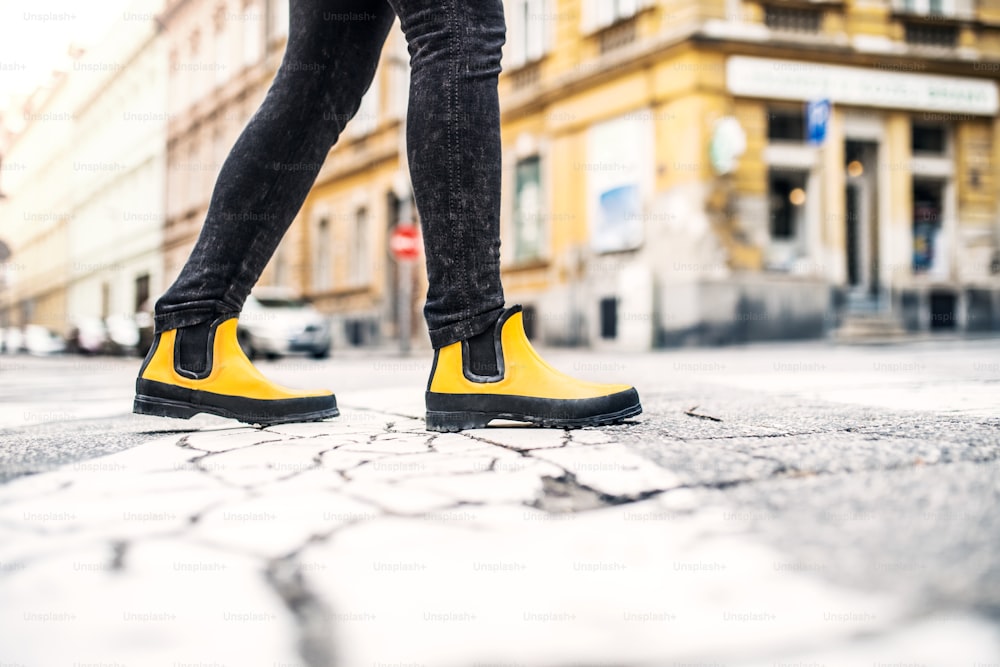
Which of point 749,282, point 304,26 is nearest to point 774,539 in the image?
point 304,26

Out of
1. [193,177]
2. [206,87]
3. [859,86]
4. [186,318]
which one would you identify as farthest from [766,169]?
[193,177]

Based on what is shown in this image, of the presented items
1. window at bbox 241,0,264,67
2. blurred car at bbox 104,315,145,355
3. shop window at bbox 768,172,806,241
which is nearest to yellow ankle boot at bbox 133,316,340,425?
shop window at bbox 768,172,806,241

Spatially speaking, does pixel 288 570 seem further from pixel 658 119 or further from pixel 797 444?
pixel 658 119

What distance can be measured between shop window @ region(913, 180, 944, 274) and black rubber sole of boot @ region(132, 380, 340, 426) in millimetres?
11793

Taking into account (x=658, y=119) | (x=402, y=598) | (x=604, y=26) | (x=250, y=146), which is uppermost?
(x=604, y=26)

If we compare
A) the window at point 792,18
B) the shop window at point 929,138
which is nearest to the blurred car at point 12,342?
the window at point 792,18

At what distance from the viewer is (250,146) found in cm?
180

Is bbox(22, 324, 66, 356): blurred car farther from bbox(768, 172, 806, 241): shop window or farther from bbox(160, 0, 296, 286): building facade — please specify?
bbox(768, 172, 806, 241): shop window

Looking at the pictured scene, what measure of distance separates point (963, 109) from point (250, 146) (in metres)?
12.5

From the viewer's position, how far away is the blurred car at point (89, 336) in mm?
16828

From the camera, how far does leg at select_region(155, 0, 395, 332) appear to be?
1.76m

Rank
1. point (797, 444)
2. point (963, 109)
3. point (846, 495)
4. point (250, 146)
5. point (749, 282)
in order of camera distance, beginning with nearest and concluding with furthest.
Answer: point (846, 495)
point (797, 444)
point (250, 146)
point (749, 282)
point (963, 109)

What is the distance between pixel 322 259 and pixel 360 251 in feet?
6.18

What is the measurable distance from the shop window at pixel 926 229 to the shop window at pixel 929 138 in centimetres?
47
